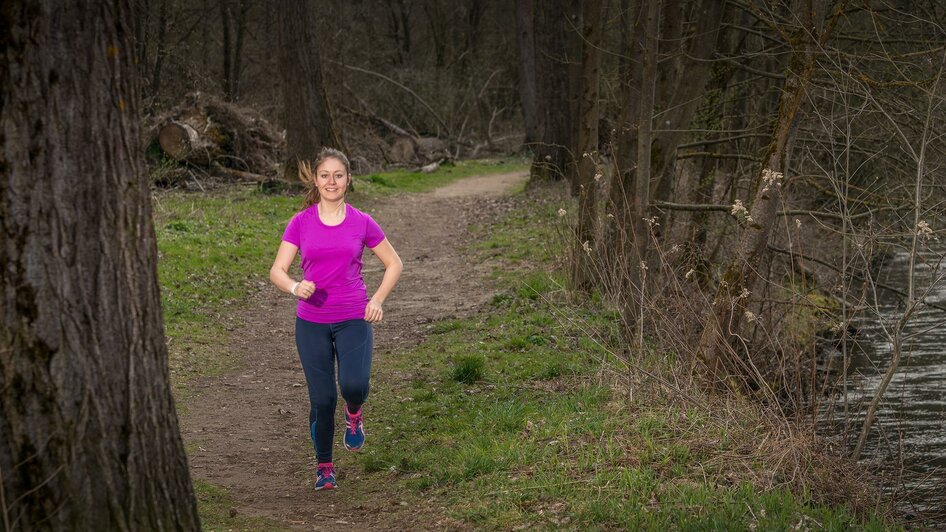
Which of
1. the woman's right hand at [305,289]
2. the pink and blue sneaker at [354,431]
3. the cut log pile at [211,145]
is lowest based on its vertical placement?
the pink and blue sneaker at [354,431]

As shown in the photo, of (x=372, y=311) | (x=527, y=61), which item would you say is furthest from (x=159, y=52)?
(x=372, y=311)

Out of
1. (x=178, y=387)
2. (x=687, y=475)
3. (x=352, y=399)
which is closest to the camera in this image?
(x=687, y=475)

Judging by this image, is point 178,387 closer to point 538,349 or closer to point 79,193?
point 538,349

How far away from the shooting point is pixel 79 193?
3.64 metres

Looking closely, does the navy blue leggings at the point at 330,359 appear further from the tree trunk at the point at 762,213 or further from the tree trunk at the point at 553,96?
the tree trunk at the point at 553,96

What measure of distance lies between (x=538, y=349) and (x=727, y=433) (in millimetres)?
3434

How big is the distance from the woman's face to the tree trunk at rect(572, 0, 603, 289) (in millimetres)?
4832

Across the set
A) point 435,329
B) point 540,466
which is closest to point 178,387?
point 435,329

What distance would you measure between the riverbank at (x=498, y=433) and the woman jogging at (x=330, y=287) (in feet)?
2.48

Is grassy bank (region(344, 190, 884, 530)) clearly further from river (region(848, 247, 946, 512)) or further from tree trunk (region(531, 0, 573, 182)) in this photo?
tree trunk (region(531, 0, 573, 182))

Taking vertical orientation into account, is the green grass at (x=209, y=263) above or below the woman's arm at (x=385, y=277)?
below

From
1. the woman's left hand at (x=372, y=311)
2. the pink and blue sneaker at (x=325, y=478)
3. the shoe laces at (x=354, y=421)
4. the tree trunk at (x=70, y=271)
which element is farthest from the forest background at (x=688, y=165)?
the pink and blue sneaker at (x=325, y=478)

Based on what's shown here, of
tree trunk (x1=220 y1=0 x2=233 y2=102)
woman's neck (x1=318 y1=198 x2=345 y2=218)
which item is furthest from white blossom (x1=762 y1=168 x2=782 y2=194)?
tree trunk (x1=220 y1=0 x2=233 y2=102)

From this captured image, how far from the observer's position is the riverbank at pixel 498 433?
5.47 m
